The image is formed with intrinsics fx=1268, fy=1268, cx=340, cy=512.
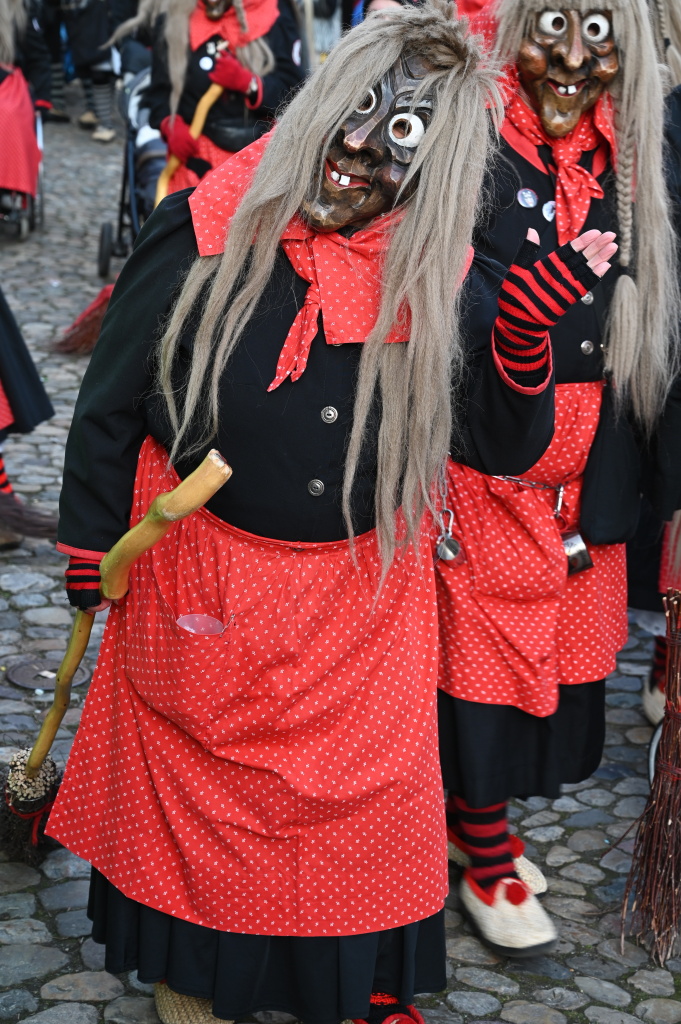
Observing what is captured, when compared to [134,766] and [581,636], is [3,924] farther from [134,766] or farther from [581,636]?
[581,636]

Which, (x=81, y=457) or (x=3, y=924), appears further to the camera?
(x=3, y=924)

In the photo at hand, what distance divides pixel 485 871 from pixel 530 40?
183cm

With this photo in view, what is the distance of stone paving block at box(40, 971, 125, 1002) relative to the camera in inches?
100.0

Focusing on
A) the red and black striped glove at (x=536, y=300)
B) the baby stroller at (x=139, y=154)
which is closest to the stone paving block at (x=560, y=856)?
the red and black striped glove at (x=536, y=300)

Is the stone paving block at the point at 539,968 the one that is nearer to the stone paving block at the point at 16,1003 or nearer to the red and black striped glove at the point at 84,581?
the stone paving block at the point at 16,1003

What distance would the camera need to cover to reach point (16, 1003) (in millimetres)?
2500

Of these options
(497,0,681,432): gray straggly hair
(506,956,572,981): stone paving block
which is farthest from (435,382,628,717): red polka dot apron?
(506,956,572,981): stone paving block

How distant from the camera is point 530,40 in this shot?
105 inches

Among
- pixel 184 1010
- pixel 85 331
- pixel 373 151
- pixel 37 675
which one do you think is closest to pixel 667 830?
pixel 184 1010

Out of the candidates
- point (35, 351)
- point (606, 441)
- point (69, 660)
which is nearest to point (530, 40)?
point (606, 441)

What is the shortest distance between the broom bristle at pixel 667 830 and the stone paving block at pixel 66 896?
123 cm

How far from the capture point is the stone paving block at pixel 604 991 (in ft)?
8.77

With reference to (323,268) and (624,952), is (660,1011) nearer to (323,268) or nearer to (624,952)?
(624,952)

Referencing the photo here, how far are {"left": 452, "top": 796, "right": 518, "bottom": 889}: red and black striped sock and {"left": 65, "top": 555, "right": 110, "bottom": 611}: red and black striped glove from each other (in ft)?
3.53
